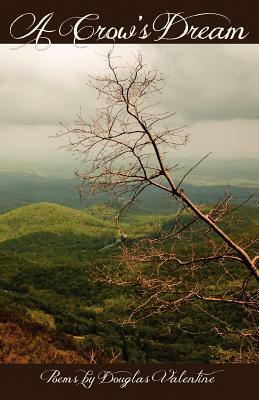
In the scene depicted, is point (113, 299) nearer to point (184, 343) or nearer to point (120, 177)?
point (184, 343)

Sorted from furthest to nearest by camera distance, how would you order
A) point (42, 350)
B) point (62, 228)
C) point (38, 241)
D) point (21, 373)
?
point (62, 228)
point (38, 241)
point (42, 350)
point (21, 373)

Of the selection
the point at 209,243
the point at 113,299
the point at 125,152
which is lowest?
the point at 113,299

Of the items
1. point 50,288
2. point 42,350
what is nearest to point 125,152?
point 42,350

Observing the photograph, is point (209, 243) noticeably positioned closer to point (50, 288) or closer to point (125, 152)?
point (125, 152)

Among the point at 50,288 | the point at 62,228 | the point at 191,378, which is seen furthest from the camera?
the point at 62,228

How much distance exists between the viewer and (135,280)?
5074mm

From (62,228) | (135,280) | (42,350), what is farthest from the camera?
(62,228)

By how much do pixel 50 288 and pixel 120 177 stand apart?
73.9 meters

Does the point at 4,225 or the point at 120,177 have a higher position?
the point at 120,177

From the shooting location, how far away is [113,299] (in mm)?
69750

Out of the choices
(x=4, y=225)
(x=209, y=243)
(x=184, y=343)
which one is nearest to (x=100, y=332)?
(x=184, y=343)

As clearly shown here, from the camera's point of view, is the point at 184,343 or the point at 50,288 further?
the point at 50,288

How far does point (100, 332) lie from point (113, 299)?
24.3 meters

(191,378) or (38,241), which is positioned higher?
(191,378)
